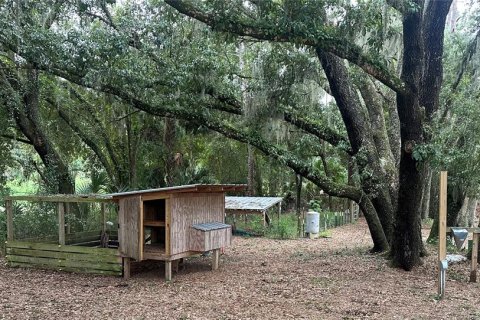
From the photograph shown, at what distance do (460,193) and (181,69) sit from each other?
730 cm

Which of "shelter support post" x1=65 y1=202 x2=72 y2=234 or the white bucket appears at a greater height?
"shelter support post" x1=65 y1=202 x2=72 y2=234

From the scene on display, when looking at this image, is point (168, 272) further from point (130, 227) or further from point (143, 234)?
point (130, 227)

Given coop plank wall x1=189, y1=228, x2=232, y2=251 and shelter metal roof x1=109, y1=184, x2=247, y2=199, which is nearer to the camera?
shelter metal roof x1=109, y1=184, x2=247, y2=199

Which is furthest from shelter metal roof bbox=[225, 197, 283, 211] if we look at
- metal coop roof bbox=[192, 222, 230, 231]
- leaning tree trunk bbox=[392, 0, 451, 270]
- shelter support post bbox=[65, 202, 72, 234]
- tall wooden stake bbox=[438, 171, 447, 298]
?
tall wooden stake bbox=[438, 171, 447, 298]

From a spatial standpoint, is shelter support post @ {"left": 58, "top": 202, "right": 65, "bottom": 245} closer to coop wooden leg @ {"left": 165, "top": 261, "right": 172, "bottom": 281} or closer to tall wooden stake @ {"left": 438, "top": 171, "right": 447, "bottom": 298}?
coop wooden leg @ {"left": 165, "top": 261, "right": 172, "bottom": 281}

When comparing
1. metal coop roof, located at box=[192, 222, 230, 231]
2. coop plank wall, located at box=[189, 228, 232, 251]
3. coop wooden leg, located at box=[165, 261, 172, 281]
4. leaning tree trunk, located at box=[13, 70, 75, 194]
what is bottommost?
coop wooden leg, located at box=[165, 261, 172, 281]

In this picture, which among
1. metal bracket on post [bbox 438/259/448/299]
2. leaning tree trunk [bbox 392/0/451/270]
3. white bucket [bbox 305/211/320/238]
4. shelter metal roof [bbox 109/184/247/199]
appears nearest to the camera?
metal bracket on post [bbox 438/259/448/299]

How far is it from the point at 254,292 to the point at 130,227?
8.04ft

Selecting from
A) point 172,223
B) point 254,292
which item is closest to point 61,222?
point 172,223

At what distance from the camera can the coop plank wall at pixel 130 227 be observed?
294 inches

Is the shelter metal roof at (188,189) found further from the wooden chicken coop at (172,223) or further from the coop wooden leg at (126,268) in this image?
the coop wooden leg at (126,268)

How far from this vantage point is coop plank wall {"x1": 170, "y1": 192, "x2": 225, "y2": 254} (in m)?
7.62

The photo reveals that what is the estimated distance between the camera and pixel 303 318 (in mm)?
5414

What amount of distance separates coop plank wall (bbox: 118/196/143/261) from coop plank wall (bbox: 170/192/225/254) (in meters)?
0.56
